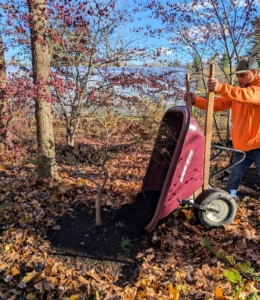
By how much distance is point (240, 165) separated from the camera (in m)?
3.91

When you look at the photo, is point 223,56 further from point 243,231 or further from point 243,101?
point 243,231

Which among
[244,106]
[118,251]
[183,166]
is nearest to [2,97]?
[118,251]

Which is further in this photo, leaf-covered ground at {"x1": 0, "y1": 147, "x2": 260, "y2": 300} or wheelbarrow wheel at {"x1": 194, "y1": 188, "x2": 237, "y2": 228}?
wheelbarrow wheel at {"x1": 194, "y1": 188, "x2": 237, "y2": 228}

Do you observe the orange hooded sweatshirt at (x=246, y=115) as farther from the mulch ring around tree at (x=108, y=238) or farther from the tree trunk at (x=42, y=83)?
the tree trunk at (x=42, y=83)

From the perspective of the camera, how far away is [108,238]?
11.7 ft

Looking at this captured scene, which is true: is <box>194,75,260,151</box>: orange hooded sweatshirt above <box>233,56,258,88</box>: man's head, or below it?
below

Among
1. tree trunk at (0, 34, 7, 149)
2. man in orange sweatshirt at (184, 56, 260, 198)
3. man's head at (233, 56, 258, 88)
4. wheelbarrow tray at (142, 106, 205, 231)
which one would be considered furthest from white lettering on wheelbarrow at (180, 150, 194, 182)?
tree trunk at (0, 34, 7, 149)

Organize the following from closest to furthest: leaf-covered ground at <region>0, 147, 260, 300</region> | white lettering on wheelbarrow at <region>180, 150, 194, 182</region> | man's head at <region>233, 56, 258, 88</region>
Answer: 1. leaf-covered ground at <region>0, 147, 260, 300</region>
2. white lettering on wheelbarrow at <region>180, 150, 194, 182</region>
3. man's head at <region>233, 56, 258, 88</region>

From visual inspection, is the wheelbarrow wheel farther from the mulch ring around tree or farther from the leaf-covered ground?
the mulch ring around tree

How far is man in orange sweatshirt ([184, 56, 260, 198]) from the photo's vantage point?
3.13 meters

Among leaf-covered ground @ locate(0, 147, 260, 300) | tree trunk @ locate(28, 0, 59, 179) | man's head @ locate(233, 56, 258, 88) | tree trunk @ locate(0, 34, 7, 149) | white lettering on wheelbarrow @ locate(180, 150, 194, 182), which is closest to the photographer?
leaf-covered ground @ locate(0, 147, 260, 300)

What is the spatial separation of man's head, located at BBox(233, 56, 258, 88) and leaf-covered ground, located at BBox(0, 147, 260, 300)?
184cm

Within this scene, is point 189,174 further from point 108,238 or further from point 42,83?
point 42,83

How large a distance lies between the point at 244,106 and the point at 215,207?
1305 millimetres
